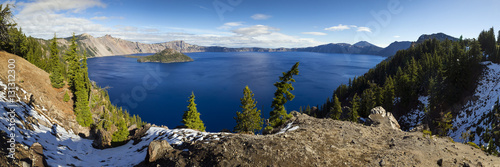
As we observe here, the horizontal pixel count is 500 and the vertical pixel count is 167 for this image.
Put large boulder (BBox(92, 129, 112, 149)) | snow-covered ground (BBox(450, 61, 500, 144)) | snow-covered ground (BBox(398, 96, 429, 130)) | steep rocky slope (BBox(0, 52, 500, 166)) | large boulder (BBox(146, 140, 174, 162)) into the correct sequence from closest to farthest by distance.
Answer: steep rocky slope (BBox(0, 52, 500, 166)) < large boulder (BBox(146, 140, 174, 162)) < large boulder (BBox(92, 129, 112, 149)) < snow-covered ground (BBox(450, 61, 500, 144)) < snow-covered ground (BBox(398, 96, 429, 130))

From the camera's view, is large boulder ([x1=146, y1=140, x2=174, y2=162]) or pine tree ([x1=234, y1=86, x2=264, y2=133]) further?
pine tree ([x1=234, y1=86, x2=264, y2=133])

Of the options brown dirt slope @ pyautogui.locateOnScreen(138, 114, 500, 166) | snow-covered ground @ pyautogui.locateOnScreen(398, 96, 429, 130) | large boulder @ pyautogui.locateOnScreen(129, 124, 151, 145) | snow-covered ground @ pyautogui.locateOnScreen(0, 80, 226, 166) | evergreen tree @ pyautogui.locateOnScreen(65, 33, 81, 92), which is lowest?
snow-covered ground @ pyautogui.locateOnScreen(398, 96, 429, 130)

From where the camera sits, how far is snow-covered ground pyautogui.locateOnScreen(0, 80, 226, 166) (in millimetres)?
16516

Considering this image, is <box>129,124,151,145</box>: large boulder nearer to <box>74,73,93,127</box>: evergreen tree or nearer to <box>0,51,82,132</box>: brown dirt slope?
<box>0,51,82,132</box>: brown dirt slope

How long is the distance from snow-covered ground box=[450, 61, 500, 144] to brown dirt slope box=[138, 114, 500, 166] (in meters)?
36.4

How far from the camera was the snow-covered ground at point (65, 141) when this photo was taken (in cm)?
1652

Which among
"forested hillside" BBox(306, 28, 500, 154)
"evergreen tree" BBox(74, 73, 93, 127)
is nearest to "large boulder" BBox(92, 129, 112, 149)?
"evergreen tree" BBox(74, 73, 93, 127)

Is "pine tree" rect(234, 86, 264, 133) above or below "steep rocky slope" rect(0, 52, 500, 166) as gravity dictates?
below

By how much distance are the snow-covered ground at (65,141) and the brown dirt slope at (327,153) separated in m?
3.85

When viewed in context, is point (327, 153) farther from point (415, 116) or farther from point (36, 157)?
point (415, 116)

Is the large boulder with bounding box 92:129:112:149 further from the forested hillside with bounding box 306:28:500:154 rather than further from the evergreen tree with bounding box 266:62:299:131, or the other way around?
the forested hillside with bounding box 306:28:500:154

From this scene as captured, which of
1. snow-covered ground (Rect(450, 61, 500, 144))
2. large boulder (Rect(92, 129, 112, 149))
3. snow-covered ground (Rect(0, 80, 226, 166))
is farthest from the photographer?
snow-covered ground (Rect(450, 61, 500, 144))

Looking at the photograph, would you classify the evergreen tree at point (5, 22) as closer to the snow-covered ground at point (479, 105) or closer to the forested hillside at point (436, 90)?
Result: the forested hillside at point (436, 90)

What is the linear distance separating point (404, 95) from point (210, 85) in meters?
124
